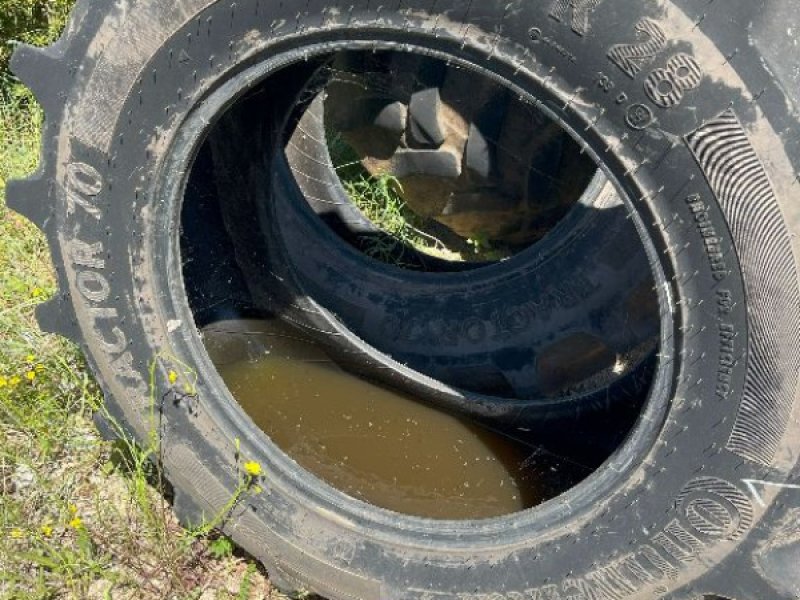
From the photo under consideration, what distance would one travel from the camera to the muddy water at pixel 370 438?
11.4 ft

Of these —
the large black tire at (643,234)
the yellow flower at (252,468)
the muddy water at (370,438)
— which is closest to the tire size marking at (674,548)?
the large black tire at (643,234)

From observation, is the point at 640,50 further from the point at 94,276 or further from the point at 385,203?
the point at 385,203

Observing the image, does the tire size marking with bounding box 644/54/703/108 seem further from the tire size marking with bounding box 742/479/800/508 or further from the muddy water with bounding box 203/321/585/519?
the muddy water with bounding box 203/321/585/519

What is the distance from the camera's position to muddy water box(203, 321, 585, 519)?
3.47 metres

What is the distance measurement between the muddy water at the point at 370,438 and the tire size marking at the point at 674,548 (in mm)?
1006

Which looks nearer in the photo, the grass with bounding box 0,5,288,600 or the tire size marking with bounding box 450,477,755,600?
the tire size marking with bounding box 450,477,755,600

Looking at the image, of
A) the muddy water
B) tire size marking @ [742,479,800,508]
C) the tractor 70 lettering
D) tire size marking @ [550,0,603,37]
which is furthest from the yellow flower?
tire size marking @ [550,0,603,37]

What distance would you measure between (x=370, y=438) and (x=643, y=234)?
1.90 m

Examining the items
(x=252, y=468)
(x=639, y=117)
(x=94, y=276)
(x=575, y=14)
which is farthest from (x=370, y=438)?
(x=575, y=14)

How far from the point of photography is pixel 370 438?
3691mm

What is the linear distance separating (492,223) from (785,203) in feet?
8.51

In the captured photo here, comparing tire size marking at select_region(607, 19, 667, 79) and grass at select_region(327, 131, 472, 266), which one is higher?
grass at select_region(327, 131, 472, 266)

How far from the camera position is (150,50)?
224cm

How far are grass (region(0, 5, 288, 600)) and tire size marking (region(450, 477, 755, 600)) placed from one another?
873 mm
